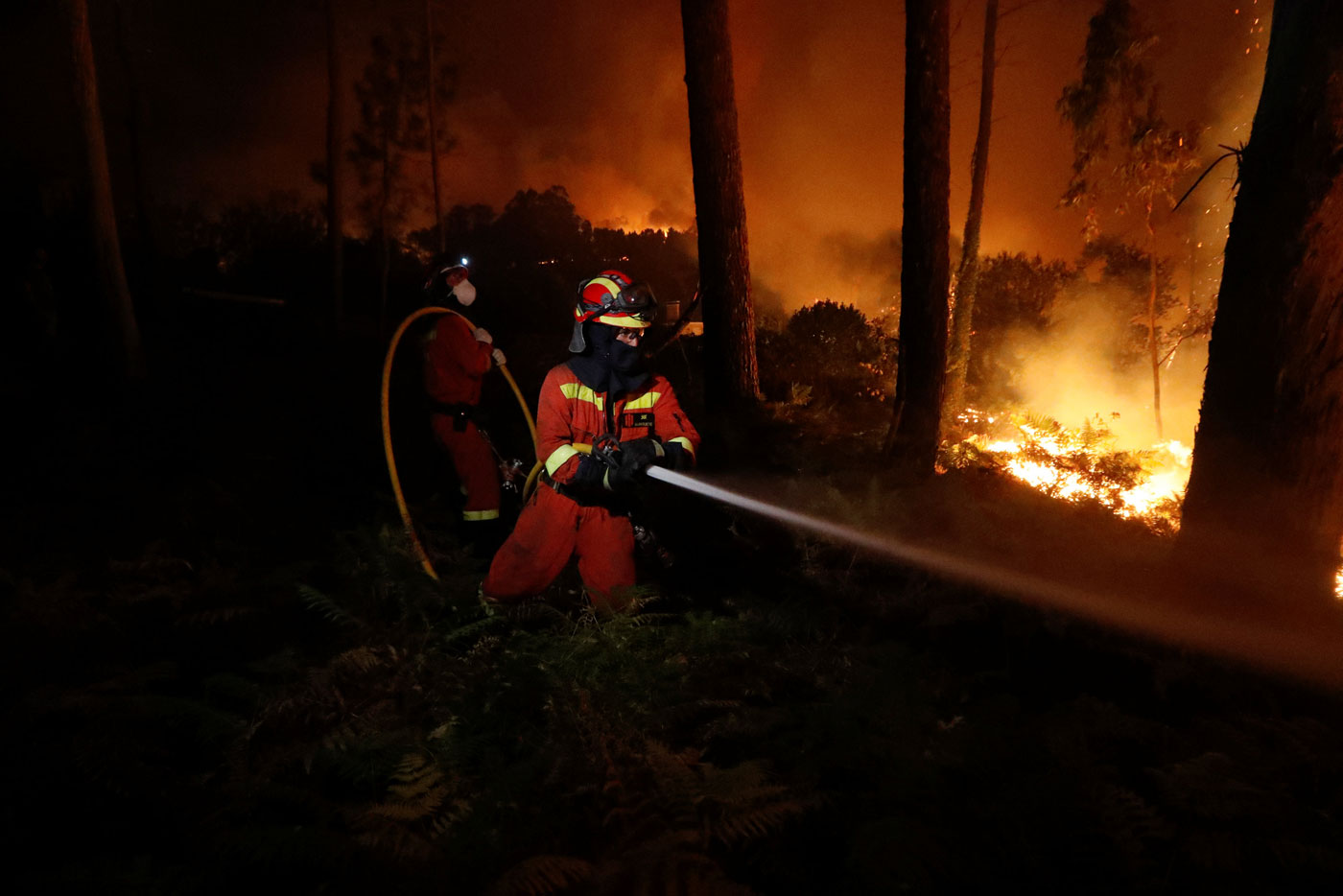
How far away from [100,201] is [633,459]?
1095cm

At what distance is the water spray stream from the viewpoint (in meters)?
3.76

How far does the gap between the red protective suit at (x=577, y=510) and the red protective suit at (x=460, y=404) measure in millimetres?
1752

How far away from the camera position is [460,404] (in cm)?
630

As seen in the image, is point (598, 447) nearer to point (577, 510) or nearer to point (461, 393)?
point (577, 510)

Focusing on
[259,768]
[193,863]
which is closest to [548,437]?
[259,768]

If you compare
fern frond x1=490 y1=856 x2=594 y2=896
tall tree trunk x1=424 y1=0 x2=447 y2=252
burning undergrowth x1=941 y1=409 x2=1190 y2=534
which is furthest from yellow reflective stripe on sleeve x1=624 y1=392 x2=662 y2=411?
tall tree trunk x1=424 y1=0 x2=447 y2=252

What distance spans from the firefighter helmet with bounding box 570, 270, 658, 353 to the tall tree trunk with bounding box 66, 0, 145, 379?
394 inches

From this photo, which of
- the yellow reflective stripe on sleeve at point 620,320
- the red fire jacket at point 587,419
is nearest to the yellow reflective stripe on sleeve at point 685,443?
the red fire jacket at point 587,419

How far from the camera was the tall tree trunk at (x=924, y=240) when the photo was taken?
7.26m

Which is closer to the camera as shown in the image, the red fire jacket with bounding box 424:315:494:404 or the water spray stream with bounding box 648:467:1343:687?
the water spray stream with bounding box 648:467:1343:687

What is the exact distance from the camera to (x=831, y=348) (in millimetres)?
13000

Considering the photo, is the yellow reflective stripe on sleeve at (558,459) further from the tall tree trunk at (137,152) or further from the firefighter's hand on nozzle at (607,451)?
the tall tree trunk at (137,152)

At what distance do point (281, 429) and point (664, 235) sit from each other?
43915 millimetres

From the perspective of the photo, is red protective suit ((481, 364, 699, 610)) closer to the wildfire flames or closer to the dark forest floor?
the dark forest floor
